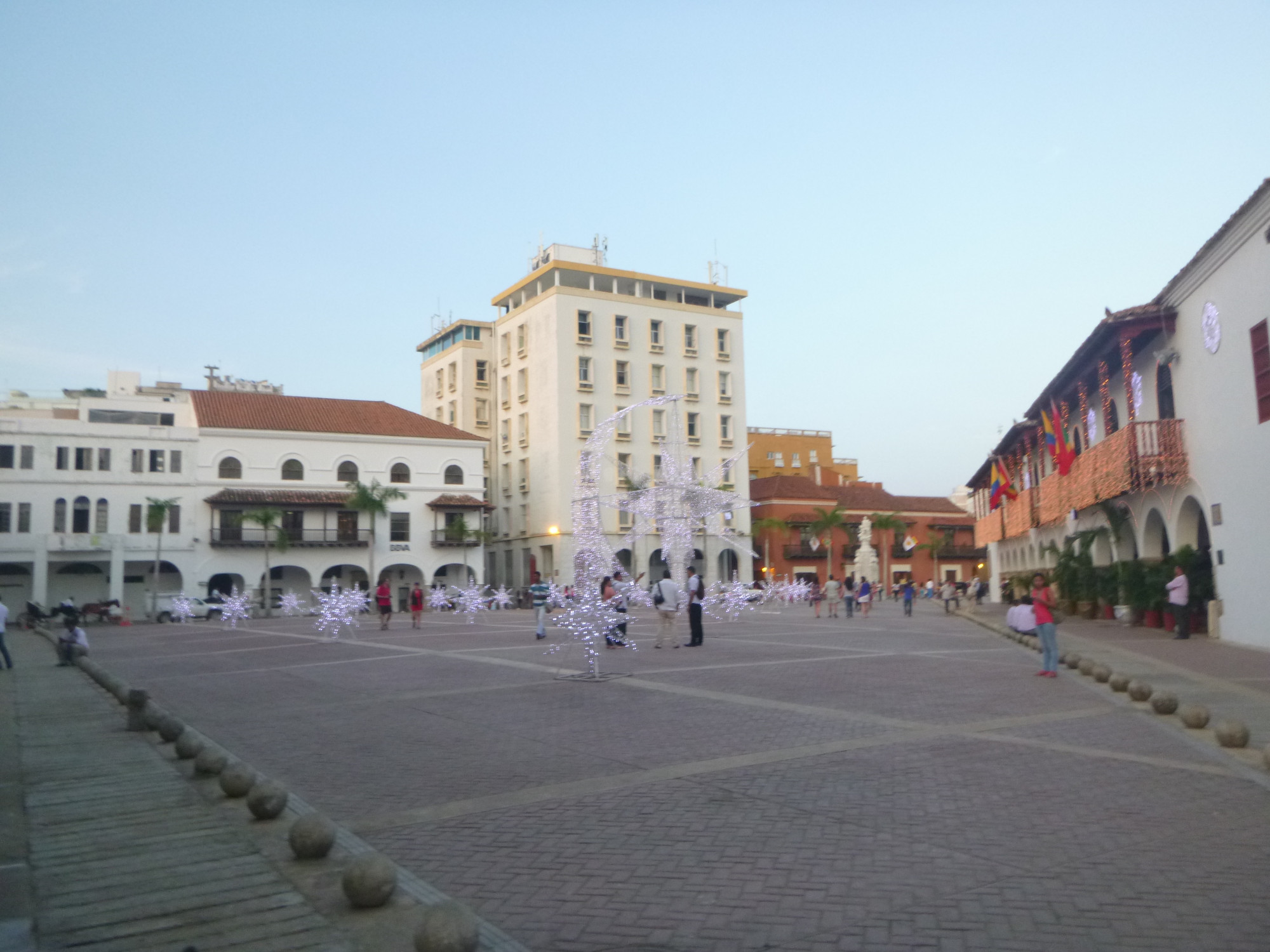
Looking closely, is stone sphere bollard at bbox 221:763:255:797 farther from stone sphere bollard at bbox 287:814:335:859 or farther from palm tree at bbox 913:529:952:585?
palm tree at bbox 913:529:952:585

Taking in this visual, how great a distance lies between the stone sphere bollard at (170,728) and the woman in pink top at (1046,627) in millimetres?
11399

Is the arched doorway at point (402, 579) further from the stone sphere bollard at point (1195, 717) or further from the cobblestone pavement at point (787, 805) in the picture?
the stone sphere bollard at point (1195, 717)

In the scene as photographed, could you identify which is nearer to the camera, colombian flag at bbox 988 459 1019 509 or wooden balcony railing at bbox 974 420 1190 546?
wooden balcony railing at bbox 974 420 1190 546

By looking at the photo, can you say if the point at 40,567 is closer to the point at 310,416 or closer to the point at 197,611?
the point at 197,611

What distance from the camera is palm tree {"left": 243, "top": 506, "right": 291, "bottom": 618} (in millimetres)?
52000

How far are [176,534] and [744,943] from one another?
5368cm

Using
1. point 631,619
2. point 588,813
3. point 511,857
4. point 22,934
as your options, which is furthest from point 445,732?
point 631,619

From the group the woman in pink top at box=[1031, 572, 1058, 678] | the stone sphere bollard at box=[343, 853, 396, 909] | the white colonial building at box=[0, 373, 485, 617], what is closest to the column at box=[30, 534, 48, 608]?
the white colonial building at box=[0, 373, 485, 617]

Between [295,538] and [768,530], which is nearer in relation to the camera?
[295,538]

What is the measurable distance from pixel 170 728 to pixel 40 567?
45739 millimetres

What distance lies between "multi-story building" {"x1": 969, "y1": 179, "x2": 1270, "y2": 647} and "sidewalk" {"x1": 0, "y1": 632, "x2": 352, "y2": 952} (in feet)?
59.2

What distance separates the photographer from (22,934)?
4.88 meters

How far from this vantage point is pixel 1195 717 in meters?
10.1

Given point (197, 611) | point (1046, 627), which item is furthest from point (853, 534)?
point (1046, 627)
